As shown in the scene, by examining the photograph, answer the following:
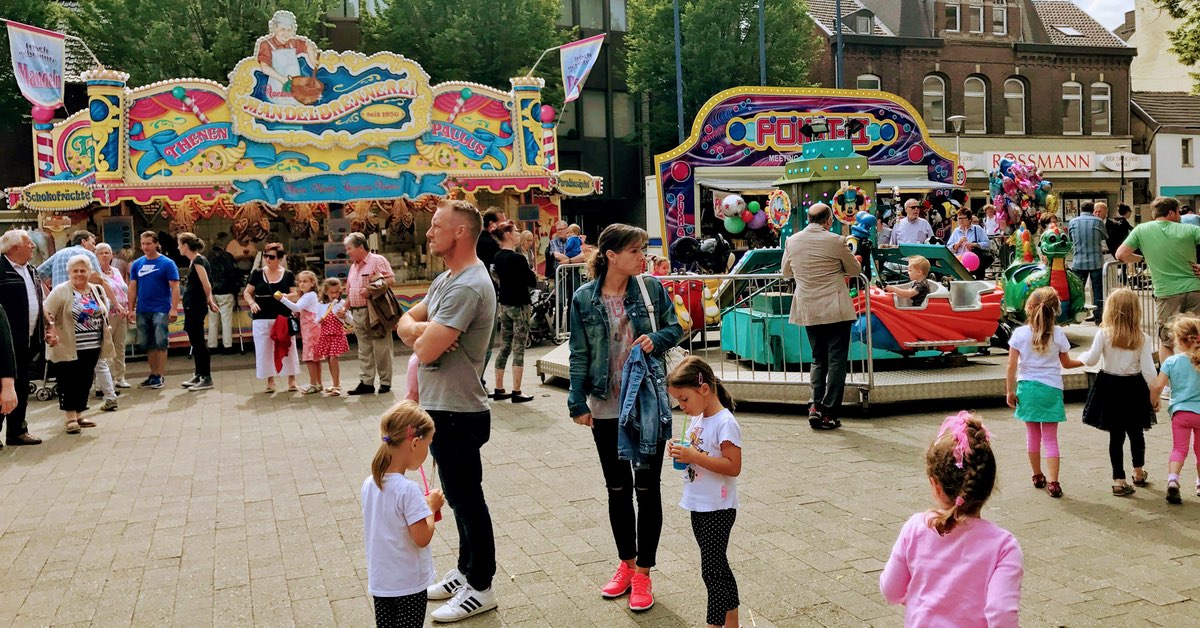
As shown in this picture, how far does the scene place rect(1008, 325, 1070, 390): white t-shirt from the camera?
6055 mm

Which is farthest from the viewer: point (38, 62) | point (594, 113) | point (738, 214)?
point (594, 113)

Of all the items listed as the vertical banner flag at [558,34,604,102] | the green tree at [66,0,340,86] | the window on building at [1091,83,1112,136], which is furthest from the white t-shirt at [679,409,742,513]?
the window on building at [1091,83,1112,136]

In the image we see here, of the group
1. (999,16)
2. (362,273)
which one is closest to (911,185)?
(362,273)

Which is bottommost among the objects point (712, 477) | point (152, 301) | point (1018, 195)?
point (712, 477)

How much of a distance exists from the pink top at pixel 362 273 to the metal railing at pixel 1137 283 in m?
7.07

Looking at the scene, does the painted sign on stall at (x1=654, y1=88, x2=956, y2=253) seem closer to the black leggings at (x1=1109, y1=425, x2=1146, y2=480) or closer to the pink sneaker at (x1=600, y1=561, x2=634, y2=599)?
the black leggings at (x1=1109, y1=425, x2=1146, y2=480)

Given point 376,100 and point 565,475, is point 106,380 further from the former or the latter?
point 376,100

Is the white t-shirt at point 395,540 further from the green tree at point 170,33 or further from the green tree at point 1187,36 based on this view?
the green tree at point 170,33

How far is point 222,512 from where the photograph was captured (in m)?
6.19

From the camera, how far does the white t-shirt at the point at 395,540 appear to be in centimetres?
355

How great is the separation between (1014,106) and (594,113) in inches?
567

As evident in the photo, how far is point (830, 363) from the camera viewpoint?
26.2 feet

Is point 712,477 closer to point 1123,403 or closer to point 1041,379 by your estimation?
point 1041,379

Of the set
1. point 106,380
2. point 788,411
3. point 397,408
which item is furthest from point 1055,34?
point 397,408
